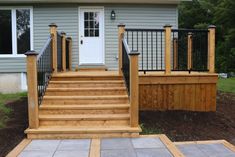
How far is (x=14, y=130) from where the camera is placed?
7.07 metres

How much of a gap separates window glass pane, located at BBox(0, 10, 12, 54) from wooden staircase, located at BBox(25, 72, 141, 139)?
479 centimetres

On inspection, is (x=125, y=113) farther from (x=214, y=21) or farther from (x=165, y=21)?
(x=214, y=21)

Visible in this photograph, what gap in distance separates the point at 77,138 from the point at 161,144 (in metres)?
1.57

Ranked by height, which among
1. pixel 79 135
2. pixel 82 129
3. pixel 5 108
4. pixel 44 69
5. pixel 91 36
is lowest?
pixel 79 135

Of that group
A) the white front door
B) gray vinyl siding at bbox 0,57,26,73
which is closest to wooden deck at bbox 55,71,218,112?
the white front door

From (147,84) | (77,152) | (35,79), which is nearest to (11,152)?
(77,152)

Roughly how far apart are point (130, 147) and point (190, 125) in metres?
2.44

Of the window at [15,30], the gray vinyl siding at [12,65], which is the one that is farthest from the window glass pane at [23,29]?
the gray vinyl siding at [12,65]

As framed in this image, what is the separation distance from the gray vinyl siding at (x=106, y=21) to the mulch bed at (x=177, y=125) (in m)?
3.75

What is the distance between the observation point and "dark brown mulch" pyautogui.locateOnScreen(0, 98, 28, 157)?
6.21 m

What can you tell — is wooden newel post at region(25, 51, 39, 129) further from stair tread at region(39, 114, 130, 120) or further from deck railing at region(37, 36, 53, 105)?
deck railing at region(37, 36, 53, 105)

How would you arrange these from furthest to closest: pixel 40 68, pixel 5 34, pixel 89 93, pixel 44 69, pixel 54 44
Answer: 1. pixel 5 34
2. pixel 54 44
3. pixel 44 69
4. pixel 89 93
5. pixel 40 68

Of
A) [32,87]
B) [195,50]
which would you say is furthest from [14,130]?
[195,50]

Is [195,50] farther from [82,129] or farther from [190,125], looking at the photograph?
[82,129]
